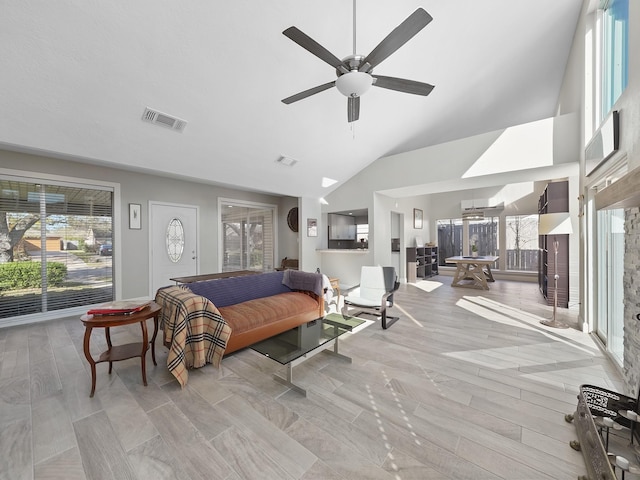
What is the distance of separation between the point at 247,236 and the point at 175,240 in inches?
74.1

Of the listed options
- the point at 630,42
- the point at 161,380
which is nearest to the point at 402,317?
the point at 161,380

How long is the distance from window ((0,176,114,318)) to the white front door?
646 mm

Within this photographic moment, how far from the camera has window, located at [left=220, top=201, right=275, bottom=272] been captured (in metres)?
6.34

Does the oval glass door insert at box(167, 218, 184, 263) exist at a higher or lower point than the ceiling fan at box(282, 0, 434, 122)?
lower

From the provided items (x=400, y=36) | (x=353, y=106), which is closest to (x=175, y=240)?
(x=353, y=106)

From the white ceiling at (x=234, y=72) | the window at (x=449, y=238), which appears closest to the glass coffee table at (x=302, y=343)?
the white ceiling at (x=234, y=72)

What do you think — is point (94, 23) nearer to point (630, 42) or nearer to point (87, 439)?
point (87, 439)

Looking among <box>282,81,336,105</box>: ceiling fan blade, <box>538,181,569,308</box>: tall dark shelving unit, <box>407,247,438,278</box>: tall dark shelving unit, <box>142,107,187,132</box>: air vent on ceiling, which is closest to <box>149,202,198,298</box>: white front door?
<box>142,107,187,132</box>: air vent on ceiling

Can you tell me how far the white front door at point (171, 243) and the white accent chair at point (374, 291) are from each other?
3.49m

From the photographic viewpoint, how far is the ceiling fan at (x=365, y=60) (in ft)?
5.92

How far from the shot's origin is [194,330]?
7.62ft

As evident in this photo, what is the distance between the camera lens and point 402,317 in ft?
13.2

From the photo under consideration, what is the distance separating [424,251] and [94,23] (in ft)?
27.2

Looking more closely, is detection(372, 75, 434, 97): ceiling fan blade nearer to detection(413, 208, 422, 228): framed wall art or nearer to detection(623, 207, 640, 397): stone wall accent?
detection(623, 207, 640, 397): stone wall accent
